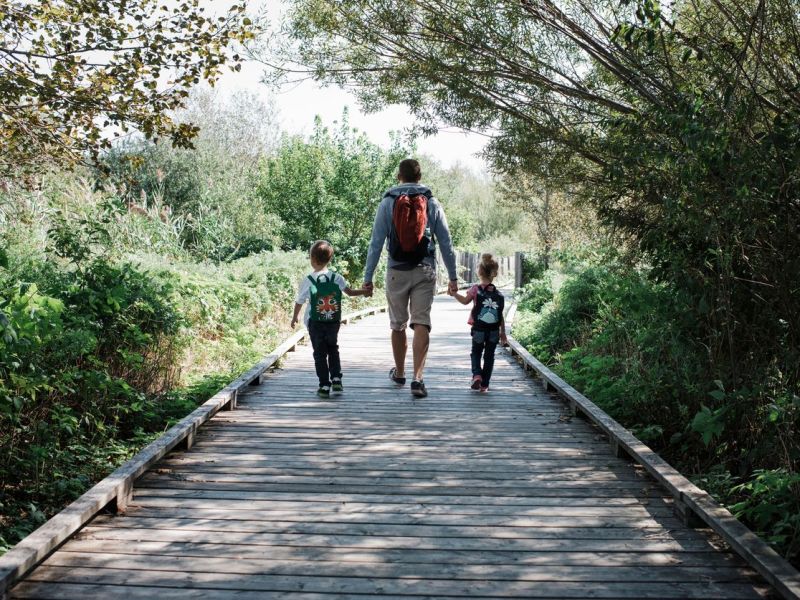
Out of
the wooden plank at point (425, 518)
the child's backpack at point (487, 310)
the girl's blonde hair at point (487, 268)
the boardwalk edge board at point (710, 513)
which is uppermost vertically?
the girl's blonde hair at point (487, 268)

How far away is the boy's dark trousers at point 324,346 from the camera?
712 cm

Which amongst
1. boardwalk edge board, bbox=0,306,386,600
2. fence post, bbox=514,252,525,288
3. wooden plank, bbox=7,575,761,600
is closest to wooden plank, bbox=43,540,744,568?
boardwalk edge board, bbox=0,306,386,600

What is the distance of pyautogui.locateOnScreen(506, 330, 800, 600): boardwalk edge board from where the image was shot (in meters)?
3.04

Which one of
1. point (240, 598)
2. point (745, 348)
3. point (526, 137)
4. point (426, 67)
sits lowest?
point (240, 598)

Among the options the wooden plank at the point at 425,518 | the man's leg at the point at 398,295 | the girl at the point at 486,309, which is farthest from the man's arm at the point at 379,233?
the wooden plank at the point at 425,518

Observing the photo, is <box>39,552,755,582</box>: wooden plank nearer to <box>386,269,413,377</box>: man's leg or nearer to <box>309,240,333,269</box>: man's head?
<box>386,269,413,377</box>: man's leg

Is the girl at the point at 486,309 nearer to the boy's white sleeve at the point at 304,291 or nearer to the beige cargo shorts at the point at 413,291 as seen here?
the beige cargo shorts at the point at 413,291

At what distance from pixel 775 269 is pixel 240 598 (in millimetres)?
3537

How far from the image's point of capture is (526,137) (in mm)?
8352

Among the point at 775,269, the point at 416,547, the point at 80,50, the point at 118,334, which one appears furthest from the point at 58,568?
the point at 118,334

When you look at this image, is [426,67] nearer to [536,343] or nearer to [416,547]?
[416,547]

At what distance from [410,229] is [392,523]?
11.2ft

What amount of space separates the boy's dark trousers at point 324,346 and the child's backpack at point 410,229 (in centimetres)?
90

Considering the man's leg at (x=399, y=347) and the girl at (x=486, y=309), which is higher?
the girl at (x=486, y=309)
